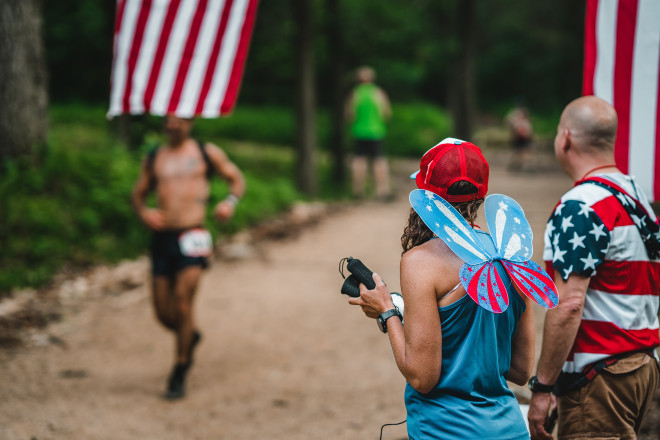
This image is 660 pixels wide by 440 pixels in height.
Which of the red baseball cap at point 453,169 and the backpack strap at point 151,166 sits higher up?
the red baseball cap at point 453,169

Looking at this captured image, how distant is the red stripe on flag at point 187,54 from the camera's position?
17.8 feet

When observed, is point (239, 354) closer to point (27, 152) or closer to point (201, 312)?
point (201, 312)

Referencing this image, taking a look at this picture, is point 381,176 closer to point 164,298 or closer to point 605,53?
point 164,298

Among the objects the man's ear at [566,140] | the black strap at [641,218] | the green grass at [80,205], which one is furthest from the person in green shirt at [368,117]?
the black strap at [641,218]

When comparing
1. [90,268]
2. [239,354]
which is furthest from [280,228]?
[239,354]

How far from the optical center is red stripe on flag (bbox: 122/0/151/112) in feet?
17.3

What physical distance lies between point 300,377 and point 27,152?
5545 millimetres

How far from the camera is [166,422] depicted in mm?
5082

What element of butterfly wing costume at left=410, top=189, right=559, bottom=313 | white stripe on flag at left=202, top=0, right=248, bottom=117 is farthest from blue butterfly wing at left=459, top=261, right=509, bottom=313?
white stripe on flag at left=202, top=0, right=248, bottom=117

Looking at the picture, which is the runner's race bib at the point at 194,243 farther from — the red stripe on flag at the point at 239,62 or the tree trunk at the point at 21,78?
the tree trunk at the point at 21,78

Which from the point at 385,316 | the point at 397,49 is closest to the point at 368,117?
the point at 397,49

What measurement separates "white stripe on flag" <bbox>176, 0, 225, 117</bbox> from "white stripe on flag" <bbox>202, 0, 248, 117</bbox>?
10 centimetres

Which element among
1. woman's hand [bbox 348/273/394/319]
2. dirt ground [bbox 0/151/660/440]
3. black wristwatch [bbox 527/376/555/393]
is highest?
woman's hand [bbox 348/273/394/319]

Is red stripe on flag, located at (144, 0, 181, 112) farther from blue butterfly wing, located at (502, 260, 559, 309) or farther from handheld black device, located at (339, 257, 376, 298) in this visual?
blue butterfly wing, located at (502, 260, 559, 309)
